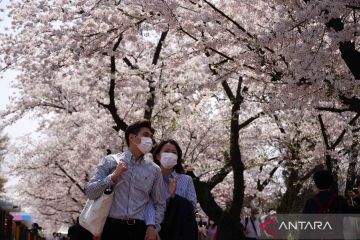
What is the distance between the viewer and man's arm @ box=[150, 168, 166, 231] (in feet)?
15.9

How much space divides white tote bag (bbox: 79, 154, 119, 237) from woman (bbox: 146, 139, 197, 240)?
2.66 feet

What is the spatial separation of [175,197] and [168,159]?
1.15ft

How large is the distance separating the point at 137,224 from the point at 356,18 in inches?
263

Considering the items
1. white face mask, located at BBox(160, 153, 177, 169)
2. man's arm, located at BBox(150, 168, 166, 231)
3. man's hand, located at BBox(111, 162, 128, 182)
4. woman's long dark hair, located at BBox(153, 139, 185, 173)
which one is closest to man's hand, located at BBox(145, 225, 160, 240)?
man's arm, located at BBox(150, 168, 166, 231)

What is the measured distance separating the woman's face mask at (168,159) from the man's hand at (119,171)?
110 cm

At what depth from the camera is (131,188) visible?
15.4ft

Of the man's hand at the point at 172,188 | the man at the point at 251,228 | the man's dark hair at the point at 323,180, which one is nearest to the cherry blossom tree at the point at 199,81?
the man at the point at 251,228

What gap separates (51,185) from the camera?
32219 mm

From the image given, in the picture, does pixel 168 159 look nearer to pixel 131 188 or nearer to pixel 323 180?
pixel 131 188

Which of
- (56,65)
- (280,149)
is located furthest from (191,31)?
(280,149)

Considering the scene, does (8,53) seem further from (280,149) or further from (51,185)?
(51,185)

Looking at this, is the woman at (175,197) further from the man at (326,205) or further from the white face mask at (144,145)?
the man at (326,205)

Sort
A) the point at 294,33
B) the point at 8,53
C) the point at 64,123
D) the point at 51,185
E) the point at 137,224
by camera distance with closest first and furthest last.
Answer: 1. the point at 137,224
2. the point at 294,33
3. the point at 8,53
4. the point at 64,123
5. the point at 51,185

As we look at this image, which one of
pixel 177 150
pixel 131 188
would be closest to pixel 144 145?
pixel 131 188
